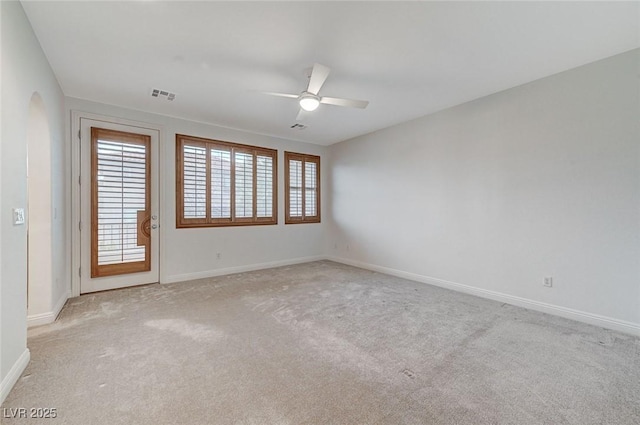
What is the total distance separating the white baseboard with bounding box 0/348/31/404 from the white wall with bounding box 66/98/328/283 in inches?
90.7

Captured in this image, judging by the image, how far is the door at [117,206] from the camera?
3748 mm

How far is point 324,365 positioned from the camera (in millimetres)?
2086

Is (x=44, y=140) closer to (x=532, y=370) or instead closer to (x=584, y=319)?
(x=532, y=370)

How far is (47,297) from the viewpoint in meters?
2.84

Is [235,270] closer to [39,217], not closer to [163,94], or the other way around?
[39,217]

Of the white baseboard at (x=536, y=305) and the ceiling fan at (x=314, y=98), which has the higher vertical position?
the ceiling fan at (x=314, y=98)

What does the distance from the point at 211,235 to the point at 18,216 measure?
287 centimetres

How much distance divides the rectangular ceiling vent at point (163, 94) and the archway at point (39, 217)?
3.79 ft

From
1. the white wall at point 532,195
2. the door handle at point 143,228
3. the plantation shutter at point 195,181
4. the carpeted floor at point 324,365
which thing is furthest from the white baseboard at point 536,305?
the door handle at point 143,228

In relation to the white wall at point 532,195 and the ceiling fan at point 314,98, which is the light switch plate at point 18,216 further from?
the white wall at point 532,195

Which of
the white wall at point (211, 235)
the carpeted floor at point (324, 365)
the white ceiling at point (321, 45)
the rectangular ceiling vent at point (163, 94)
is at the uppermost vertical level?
the rectangular ceiling vent at point (163, 94)

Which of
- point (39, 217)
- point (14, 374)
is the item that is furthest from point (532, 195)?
point (39, 217)

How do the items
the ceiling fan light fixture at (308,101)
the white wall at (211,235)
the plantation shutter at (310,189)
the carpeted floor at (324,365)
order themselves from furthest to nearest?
the plantation shutter at (310,189)
the white wall at (211,235)
the ceiling fan light fixture at (308,101)
the carpeted floor at (324,365)

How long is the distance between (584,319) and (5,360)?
5023 millimetres
